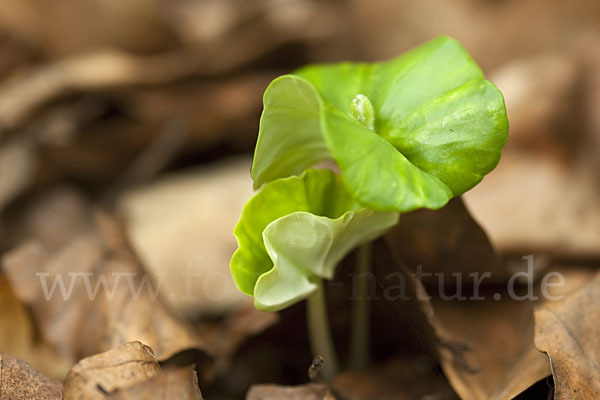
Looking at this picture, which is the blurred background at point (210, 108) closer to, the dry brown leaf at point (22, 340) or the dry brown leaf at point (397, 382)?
the dry brown leaf at point (22, 340)

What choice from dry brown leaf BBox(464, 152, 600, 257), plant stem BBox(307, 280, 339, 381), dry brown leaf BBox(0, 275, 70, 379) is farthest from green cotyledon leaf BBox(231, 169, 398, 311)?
dry brown leaf BBox(464, 152, 600, 257)

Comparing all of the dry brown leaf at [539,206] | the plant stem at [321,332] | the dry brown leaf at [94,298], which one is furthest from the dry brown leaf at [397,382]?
the dry brown leaf at [539,206]

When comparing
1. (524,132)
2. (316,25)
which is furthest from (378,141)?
(316,25)

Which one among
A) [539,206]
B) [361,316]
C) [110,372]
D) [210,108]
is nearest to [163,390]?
[110,372]

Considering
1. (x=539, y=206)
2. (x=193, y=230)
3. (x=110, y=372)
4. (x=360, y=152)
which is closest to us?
(x=360, y=152)

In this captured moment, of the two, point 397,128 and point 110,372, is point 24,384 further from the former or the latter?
point 397,128

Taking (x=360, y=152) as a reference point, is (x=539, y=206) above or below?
below
